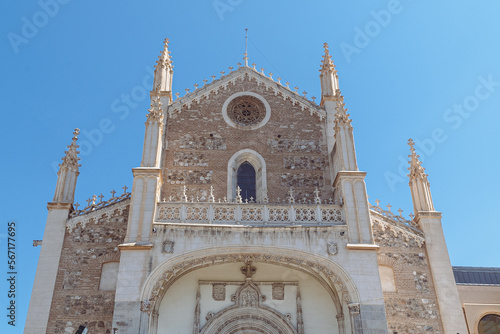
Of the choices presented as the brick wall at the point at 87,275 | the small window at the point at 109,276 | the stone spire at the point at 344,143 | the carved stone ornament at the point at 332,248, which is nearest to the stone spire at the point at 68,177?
the brick wall at the point at 87,275

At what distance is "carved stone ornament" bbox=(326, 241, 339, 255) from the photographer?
17.2 m

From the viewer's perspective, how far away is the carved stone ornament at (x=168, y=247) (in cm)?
1686

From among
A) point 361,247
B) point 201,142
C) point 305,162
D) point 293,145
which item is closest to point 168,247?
point 201,142

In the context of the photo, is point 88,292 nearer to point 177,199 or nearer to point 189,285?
point 189,285

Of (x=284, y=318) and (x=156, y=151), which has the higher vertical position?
(x=156, y=151)

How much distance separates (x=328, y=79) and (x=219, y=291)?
39.6 ft

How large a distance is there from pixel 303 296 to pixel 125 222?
7.39 metres

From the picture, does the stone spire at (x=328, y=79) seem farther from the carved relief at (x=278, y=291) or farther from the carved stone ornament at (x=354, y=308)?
the carved stone ornament at (x=354, y=308)

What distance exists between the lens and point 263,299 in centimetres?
1838

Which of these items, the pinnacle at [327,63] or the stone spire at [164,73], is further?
the pinnacle at [327,63]

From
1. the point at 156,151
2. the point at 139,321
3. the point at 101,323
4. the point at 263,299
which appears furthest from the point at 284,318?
the point at 156,151

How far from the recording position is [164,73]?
24188 millimetres

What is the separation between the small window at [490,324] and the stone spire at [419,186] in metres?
5.46

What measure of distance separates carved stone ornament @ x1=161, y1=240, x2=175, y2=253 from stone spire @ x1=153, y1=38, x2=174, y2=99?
28.9ft
